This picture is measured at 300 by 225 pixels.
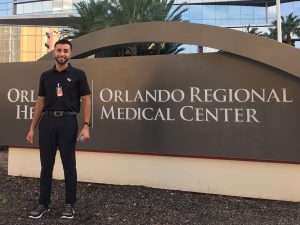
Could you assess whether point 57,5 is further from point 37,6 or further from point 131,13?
point 131,13

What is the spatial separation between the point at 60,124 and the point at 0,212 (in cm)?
133

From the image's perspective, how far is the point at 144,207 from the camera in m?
5.41

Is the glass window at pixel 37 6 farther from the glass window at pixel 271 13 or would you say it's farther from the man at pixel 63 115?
the man at pixel 63 115

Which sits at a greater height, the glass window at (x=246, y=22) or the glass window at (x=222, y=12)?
the glass window at (x=222, y=12)

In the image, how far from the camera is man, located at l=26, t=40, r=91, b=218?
4824mm

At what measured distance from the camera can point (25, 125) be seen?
7012 millimetres

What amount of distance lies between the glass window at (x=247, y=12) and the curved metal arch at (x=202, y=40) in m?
67.5

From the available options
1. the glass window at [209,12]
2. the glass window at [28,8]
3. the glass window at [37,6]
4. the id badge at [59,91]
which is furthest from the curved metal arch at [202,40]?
the glass window at [28,8]

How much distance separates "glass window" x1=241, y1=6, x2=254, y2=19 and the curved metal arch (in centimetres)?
6751

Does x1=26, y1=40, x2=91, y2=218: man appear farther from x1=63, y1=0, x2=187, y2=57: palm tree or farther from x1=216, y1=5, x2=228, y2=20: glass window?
x1=216, y1=5, x2=228, y2=20: glass window

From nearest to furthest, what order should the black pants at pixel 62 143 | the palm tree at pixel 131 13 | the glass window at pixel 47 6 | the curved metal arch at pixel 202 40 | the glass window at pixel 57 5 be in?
the black pants at pixel 62 143 < the curved metal arch at pixel 202 40 < the palm tree at pixel 131 13 < the glass window at pixel 57 5 < the glass window at pixel 47 6

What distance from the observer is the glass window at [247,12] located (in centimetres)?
7114

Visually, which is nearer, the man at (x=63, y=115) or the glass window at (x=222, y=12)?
the man at (x=63, y=115)

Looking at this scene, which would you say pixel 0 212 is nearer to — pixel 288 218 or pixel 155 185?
pixel 155 185
